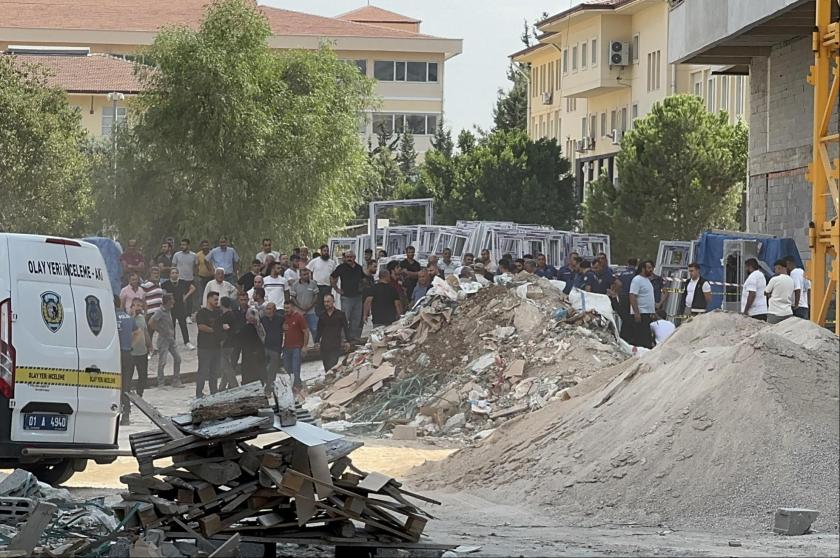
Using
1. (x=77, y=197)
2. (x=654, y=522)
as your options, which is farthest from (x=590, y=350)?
Answer: (x=77, y=197)

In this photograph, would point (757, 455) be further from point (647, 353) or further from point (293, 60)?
point (293, 60)

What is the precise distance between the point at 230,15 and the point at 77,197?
778 centimetres

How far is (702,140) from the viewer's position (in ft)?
194

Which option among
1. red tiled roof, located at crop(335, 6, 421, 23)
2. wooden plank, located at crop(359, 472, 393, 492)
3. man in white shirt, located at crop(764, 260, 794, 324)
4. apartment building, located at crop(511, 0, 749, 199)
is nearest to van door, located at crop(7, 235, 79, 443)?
wooden plank, located at crop(359, 472, 393, 492)

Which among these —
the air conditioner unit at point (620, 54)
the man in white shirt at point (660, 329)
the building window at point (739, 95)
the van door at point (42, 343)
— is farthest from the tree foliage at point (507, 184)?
the van door at point (42, 343)

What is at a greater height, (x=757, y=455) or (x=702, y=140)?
(x=702, y=140)

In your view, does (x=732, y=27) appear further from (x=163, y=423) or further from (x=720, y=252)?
(x=163, y=423)

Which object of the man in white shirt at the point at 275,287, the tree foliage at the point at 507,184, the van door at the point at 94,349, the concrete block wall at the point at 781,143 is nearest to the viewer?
the van door at the point at 94,349

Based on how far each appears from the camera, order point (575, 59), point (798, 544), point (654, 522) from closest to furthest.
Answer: point (798, 544) < point (654, 522) < point (575, 59)

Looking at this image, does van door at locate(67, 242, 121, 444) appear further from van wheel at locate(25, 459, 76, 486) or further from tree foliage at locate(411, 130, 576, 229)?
tree foliage at locate(411, 130, 576, 229)

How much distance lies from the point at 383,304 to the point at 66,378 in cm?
1384

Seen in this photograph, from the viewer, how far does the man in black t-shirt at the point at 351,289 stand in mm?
27547

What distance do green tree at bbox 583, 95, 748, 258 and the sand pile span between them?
42.2 metres

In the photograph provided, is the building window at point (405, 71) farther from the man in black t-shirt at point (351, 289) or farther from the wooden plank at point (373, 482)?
the wooden plank at point (373, 482)
